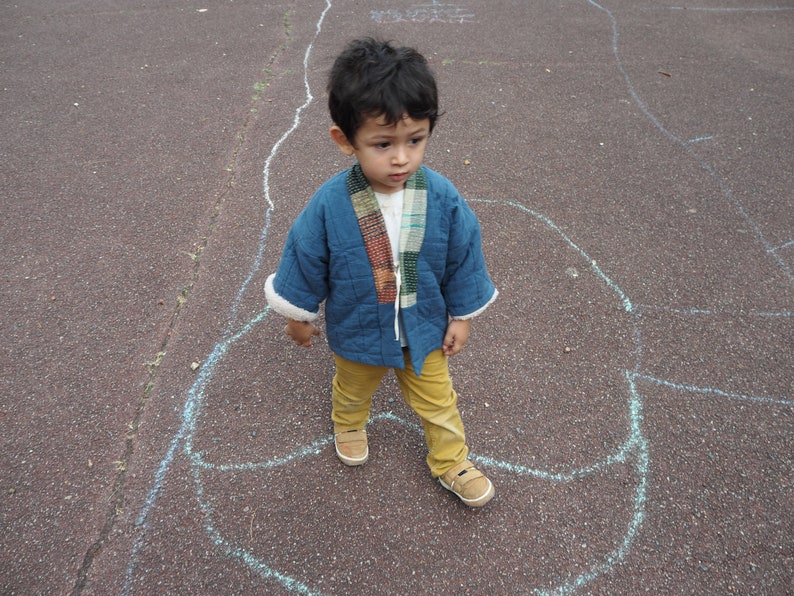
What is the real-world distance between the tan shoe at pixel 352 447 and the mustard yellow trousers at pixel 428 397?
0.30ft

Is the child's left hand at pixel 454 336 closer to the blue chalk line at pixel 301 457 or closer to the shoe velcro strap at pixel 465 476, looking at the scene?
the shoe velcro strap at pixel 465 476

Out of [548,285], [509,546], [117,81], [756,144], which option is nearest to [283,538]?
[509,546]

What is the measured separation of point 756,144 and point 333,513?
13.4ft

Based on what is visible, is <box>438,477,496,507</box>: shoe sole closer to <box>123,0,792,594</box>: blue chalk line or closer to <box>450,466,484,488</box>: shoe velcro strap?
<box>450,466,484,488</box>: shoe velcro strap

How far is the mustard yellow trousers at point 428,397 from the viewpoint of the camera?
1.85 m

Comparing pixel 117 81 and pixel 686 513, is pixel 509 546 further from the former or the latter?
pixel 117 81

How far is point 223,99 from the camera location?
4625 millimetres

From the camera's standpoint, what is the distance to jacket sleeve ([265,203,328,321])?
1600 millimetres

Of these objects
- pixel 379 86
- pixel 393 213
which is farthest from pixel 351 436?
pixel 379 86

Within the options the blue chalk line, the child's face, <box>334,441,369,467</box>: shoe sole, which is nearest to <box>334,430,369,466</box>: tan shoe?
<box>334,441,369,467</box>: shoe sole

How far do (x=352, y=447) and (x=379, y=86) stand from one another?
1360 mm

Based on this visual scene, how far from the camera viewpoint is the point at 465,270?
1722 millimetres

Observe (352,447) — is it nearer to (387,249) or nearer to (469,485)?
(469,485)

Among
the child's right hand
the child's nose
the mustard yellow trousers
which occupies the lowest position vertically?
the mustard yellow trousers
